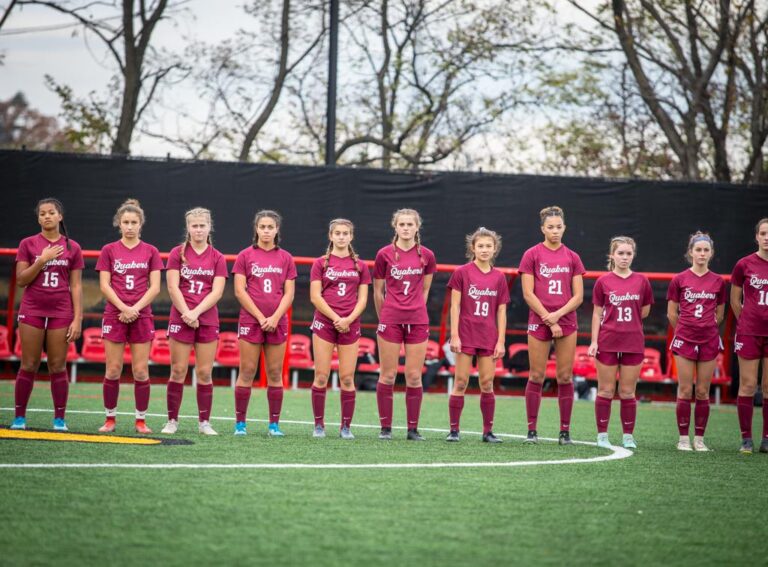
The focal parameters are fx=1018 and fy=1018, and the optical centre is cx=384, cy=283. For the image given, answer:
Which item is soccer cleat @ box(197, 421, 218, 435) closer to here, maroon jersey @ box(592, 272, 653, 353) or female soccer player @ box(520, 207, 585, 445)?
female soccer player @ box(520, 207, 585, 445)

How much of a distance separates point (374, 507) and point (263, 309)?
336cm

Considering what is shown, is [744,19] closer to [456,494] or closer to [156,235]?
[156,235]

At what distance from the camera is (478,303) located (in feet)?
26.3

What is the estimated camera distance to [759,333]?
8.06 meters

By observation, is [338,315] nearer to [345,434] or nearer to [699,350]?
[345,434]

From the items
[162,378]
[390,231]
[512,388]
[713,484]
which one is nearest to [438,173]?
[390,231]

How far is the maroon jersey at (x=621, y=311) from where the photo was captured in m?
7.91

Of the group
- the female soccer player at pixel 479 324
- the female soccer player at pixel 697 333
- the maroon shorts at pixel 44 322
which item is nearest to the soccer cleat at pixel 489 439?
the female soccer player at pixel 479 324

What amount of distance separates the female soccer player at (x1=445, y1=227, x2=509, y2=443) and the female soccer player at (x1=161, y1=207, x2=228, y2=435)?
1.87 m

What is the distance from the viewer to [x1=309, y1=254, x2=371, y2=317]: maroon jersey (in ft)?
26.4

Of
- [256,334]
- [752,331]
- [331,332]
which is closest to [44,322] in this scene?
[256,334]

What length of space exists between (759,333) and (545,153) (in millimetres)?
15351

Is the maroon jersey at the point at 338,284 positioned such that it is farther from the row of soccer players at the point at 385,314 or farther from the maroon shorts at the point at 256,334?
the maroon shorts at the point at 256,334

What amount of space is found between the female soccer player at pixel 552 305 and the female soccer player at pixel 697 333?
2.94 feet
